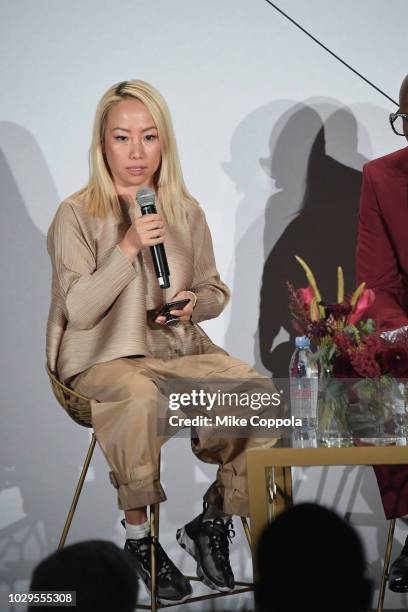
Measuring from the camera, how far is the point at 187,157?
11.6 feet

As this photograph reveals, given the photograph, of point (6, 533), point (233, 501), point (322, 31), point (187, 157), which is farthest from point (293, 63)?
point (6, 533)

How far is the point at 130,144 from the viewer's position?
10.3 feet

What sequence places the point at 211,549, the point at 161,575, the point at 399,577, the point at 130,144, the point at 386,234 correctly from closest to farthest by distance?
the point at 161,575 < the point at 211,549 < the point at 399,577 < the point at 130,144 < the point at 386,234

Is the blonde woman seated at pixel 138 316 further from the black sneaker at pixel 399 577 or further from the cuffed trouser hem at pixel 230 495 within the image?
the black sneaker at pixel 399 577

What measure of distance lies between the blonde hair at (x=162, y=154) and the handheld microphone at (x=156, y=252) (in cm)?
30

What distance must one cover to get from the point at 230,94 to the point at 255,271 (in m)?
0.72

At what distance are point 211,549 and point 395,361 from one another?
0.87 meters

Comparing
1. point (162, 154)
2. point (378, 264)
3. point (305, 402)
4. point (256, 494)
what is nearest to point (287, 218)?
point (378, 264)

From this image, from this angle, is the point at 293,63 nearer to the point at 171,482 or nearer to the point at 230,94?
the point at 230,94

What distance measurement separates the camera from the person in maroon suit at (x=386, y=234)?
3.09 m

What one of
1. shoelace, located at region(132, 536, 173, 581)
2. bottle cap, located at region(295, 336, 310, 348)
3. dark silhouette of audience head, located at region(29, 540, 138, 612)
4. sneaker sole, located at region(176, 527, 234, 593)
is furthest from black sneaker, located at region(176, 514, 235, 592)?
dark silhouette of audience head, located at region(29, 540, 138, 612)

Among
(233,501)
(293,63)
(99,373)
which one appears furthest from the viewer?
(293,63)

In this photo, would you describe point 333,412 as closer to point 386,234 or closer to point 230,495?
point 230,495

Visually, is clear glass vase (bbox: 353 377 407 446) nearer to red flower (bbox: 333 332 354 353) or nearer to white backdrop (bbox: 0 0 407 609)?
red flower (bbox: 333 332 354 353)
